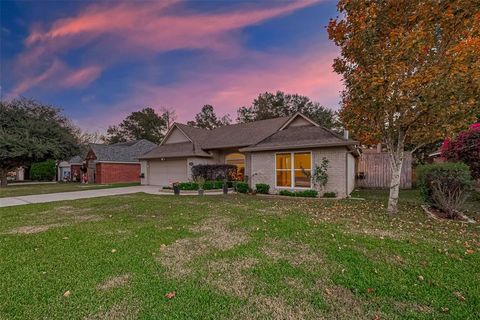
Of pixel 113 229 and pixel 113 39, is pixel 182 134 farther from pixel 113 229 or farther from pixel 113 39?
pixel 113 229

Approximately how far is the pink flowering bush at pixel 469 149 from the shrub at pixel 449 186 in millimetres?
3190

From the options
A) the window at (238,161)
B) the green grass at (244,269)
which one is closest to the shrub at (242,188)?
the window at (238,161)

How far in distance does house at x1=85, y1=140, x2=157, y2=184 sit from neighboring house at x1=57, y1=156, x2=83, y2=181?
5730mm

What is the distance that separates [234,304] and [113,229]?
4332 millimetres

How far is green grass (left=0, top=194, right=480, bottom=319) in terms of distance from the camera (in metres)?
2.59

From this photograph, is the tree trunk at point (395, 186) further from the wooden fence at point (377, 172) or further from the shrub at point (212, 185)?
the wooden fence at point (377, 172)

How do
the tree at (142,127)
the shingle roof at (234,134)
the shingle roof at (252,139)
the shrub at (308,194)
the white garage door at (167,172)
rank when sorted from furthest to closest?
1. the tree at (142,127)
2. the white garage door at (167,172)
3. the shingle roof at (234,134)
4. the shingle roof at (252,139)
5. the shrub at (308,194)

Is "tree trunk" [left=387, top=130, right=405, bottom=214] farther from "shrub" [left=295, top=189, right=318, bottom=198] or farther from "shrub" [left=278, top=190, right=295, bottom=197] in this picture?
"shrub" [left=278, top=190, right=295, bottom=197]

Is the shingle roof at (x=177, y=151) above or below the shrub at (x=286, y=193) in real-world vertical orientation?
above

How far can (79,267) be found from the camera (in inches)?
142

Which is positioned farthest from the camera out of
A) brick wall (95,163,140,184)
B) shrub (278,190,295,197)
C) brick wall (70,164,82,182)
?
brick wall (70,164,82,182)

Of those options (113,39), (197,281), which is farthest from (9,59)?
(197,281)

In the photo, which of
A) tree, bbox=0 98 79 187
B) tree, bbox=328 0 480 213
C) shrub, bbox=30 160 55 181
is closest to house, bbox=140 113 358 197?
tree, bbox=328 0 480 213

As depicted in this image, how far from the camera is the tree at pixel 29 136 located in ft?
65.4
